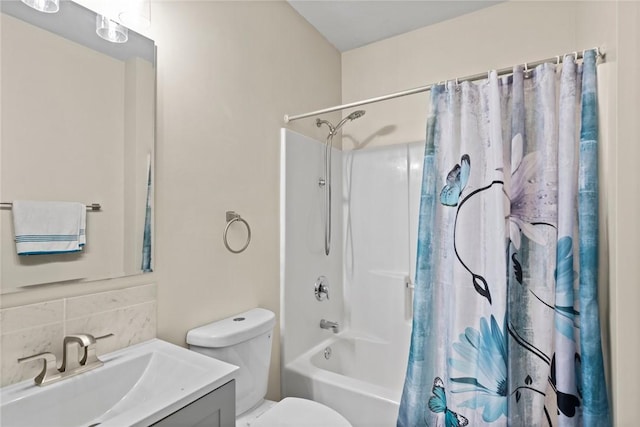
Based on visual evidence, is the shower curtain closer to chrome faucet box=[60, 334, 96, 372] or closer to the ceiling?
the ceiling

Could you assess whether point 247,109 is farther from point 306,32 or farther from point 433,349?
point 433,349

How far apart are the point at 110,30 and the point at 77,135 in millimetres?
382

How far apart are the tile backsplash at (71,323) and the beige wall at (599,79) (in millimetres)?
1521

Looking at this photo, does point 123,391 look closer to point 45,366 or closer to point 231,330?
point 45,366

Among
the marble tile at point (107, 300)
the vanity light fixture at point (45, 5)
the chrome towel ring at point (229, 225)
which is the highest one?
the vanity light fixture at point (45, 5)

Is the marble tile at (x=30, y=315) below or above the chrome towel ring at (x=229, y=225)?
below

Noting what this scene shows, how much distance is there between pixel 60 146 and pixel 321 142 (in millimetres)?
1537

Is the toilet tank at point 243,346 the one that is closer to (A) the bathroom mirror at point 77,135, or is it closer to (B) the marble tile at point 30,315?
(A) the bathroom mirror at point 77,135

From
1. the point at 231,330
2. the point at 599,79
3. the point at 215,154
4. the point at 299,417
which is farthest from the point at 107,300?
the point at 599,79

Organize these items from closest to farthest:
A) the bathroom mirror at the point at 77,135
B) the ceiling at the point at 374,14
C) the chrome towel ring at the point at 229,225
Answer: the bathroom mirror at the point at 77,135 < the chrome towel ring at the point at 229,225 < the ceiling at the point at 374,14

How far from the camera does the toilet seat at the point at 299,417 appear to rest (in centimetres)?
138

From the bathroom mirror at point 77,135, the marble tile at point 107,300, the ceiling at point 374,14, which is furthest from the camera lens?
the ceiling at point 374,14

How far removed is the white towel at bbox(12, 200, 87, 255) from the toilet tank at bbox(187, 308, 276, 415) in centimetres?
57

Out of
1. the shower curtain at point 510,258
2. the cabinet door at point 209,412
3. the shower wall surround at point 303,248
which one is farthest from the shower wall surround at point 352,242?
the cabinet door at point 209,412
